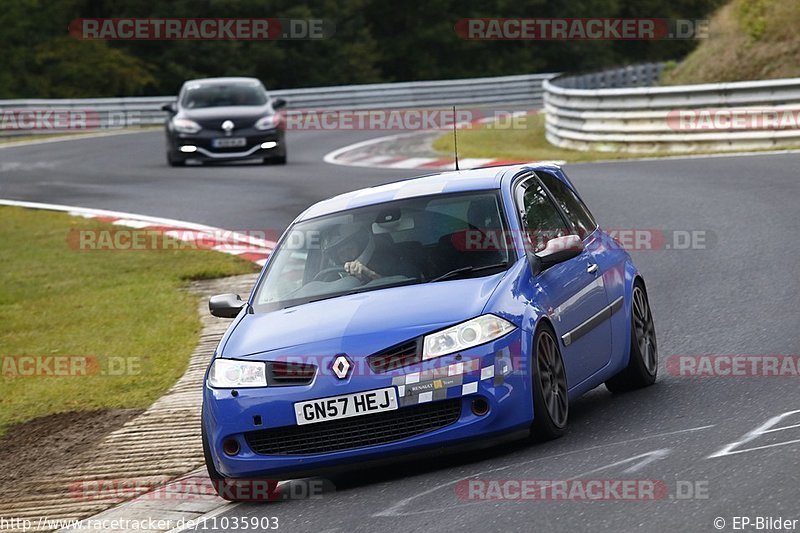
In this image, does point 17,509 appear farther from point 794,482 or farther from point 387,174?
point 387,174

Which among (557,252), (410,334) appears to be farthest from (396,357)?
(557,252)

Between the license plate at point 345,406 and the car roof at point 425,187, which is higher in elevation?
the car roof at point 425,187

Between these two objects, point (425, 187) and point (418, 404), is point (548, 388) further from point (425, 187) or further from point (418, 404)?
point (425, 187)

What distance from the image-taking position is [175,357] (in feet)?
38.6

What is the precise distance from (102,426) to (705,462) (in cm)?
443

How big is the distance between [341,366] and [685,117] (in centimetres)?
1744

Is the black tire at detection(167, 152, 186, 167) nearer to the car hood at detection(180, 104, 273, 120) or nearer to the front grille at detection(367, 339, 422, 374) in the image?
the car hood at detection(180, 104, 273, 120)

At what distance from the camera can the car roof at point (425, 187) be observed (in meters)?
8.71

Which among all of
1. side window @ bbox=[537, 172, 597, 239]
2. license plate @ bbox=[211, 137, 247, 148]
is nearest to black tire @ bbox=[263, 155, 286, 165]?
license plate @ bbox=[211, 137, 247, 148]

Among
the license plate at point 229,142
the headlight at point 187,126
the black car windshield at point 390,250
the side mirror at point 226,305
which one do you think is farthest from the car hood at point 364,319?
the headlight at point 187,126

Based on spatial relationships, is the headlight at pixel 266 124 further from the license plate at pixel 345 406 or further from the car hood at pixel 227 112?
the license plate at pixel 345 406

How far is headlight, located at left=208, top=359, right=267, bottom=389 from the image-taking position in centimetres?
752

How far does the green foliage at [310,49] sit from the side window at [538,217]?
44.8m

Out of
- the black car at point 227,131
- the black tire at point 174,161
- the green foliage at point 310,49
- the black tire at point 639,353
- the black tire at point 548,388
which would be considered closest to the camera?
the black tire at point 548,388
